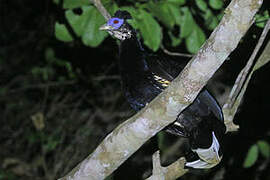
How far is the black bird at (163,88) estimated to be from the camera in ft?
8.25

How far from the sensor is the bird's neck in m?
2.80

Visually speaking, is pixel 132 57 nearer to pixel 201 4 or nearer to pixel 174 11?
pixel 174 11

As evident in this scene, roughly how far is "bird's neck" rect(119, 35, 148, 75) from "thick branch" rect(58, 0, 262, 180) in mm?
746

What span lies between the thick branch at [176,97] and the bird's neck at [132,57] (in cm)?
75

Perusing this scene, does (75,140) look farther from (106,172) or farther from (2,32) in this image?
(106,172)

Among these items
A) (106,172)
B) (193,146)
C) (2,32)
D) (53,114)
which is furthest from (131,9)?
(2,32)

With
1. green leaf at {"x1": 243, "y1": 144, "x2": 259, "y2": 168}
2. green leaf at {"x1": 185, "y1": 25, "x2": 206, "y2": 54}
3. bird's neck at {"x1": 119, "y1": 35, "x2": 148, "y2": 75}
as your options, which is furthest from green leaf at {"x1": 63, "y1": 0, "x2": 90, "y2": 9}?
green leaf at {"x1": 243, "y1": 144, "x2": 259, "y2": 168}

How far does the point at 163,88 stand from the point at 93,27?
0.83 meters

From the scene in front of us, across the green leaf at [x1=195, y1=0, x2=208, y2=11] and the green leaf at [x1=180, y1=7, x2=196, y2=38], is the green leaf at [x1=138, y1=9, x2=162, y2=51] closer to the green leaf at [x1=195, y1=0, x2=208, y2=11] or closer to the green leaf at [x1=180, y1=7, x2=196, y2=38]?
the green leaf at [x1=180, y1=7, x2=196, y2=38]

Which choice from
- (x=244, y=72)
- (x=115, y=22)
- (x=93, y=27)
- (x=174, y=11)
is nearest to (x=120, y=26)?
(x=115, y=22)

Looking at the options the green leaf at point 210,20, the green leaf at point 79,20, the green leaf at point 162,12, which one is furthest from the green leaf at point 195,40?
the green leaf at point 79,20

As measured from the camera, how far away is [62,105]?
5.96 metres

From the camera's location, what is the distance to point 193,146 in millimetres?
2520

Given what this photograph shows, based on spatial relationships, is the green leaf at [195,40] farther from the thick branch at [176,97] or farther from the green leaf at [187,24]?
the thick branch at [176,97]
